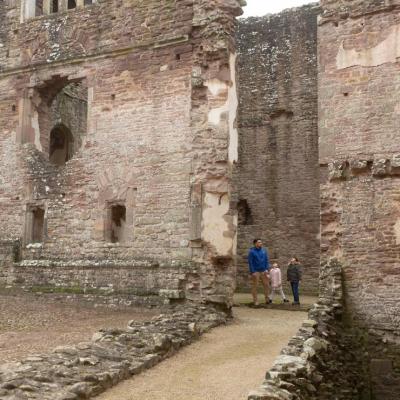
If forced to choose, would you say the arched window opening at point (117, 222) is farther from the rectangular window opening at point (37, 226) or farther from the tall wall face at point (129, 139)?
the rectangular window opening at point (37, 226)

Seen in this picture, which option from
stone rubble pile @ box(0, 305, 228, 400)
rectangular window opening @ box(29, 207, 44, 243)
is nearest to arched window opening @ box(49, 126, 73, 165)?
rectangular window opening @ box(29, 207, 44, 243)

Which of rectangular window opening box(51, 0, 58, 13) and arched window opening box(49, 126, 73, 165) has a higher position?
rectangular window opening box(51, 0, 58, 13)

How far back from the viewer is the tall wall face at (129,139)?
11.1 m

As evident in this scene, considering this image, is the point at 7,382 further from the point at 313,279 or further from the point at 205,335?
the point at 313,279

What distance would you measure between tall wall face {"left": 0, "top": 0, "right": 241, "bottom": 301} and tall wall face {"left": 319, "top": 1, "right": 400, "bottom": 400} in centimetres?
203

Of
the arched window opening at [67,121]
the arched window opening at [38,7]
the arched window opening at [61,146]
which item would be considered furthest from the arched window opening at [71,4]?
the arched window opening at [61,146]

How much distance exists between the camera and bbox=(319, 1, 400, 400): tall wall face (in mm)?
9188

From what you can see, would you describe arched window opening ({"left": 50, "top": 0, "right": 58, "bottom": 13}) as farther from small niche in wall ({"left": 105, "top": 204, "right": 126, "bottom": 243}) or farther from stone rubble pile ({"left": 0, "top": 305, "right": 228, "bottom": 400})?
stone rubble pile ({"left": 0, "top": 305, "right": 228, "bottom": 400})

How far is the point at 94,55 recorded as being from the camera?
12.8 meters

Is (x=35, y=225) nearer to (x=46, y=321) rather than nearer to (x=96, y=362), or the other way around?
(x=46, y=321)

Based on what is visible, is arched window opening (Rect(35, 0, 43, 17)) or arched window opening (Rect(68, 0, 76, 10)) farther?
arched window opening (Rect(68, 0, 76, 10))

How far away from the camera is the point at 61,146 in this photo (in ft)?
60.4

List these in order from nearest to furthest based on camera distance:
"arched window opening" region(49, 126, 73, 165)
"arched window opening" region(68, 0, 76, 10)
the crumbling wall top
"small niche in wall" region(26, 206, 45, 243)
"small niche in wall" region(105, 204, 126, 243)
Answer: the crumbling wall top → "small niche in wall" region(105, 204, 126, 243) → "small niche in wall" region(26, 206, 45, 243) → "arched window opening" region(68, 0, 76, 10) → "arched window opening" region(49, 126, 73, 165)

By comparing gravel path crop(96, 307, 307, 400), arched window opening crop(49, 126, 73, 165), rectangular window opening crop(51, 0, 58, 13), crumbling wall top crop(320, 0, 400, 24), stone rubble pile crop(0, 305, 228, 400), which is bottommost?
gravel path crop(96, 307, 307, 400)
